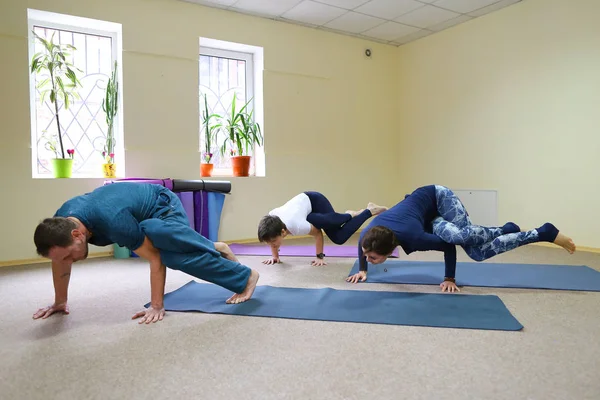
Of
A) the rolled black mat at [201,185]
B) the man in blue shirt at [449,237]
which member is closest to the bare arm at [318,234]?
the man in blue shirt at [449,237]

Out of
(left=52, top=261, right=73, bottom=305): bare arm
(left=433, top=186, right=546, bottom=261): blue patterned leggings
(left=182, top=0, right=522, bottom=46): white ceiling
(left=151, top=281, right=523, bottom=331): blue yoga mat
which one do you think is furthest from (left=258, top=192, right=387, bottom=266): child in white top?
(left=182, top=0, right=522, bottom=46): white ceiling

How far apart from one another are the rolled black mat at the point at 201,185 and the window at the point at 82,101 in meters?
0.65

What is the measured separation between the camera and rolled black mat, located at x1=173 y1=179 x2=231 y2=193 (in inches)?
173

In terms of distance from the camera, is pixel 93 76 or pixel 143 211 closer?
pixel 143 211

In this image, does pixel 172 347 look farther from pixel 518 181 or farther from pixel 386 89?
pixel 386 89

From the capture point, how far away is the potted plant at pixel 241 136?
518cm

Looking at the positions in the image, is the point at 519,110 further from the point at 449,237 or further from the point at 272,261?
the point at 272,261

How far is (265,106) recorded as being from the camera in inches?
213

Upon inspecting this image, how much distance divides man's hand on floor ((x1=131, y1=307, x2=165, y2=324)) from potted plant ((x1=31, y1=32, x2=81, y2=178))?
7.96ft

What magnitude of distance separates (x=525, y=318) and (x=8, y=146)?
13.9 feet

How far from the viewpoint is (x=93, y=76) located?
15.1 ft

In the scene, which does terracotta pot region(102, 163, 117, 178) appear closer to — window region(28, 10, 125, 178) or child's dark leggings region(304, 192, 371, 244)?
window region(28, 10, 125, 178)

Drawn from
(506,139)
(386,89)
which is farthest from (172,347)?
(386,89)

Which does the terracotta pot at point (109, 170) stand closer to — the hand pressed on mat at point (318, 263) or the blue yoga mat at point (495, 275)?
the hand pressed on mat at point (318, 263)
